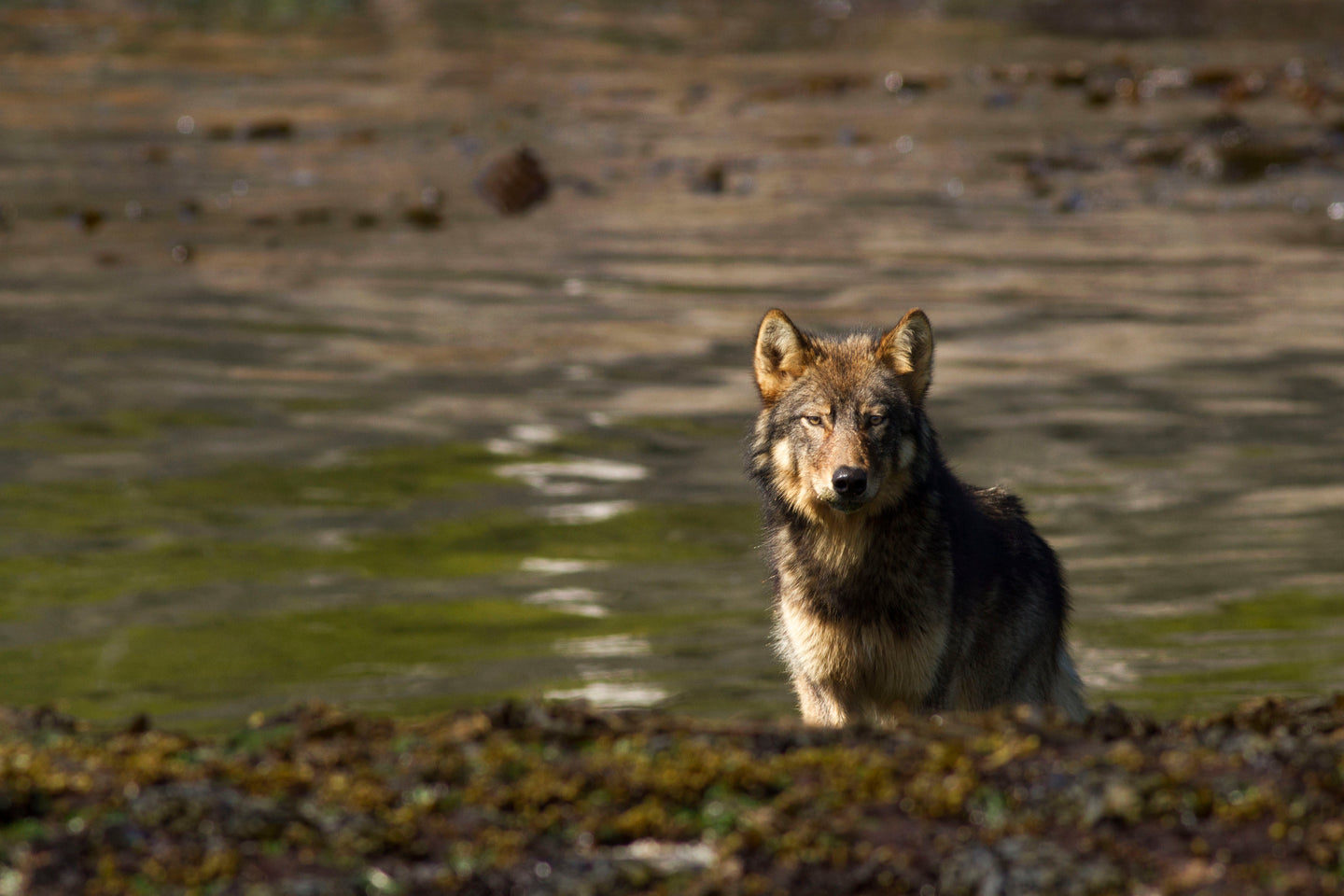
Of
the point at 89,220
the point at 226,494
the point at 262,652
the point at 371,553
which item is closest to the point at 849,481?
the point at 262,652

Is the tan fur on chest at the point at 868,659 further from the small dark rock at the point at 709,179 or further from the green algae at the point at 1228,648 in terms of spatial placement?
the small dark rock at the point at 709,179

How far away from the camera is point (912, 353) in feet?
25.4

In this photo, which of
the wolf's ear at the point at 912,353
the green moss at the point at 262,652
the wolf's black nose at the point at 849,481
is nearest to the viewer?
the wolf's black nose at the point at 849,481

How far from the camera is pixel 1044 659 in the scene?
819cm

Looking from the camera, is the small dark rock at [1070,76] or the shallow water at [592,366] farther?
the small dark rock at [1070,76]

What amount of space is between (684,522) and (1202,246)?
10936mm

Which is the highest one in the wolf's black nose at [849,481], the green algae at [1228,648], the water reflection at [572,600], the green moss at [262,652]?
the wolf's black nose at [849,481]

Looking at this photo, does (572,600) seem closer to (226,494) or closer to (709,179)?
(226,494)

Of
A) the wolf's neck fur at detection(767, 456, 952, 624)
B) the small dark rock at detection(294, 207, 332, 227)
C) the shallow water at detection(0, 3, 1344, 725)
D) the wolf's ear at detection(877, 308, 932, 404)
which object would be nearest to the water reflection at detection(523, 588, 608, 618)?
the shallow water at detection(0, 3, 1344, 725)

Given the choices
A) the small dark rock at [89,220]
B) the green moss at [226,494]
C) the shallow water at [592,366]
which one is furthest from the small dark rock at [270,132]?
the green moss at [226,494]

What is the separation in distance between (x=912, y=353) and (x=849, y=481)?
930 mm

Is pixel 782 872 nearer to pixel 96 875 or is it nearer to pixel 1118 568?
pixel 96 875

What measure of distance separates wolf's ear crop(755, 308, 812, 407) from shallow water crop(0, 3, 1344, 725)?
2048 millimetres

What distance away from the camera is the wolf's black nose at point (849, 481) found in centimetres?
710
